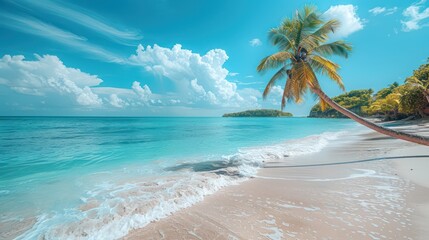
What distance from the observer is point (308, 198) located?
466 centimetres

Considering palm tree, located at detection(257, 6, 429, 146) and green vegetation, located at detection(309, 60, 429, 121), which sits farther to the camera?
green vegetation, located at detection(309, 60, 429, 121)

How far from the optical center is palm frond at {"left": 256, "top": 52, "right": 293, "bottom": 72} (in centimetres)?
956

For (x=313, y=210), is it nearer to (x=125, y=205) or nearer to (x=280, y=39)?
(x=125, y=205)

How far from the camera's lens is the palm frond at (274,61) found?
9555 millimetres

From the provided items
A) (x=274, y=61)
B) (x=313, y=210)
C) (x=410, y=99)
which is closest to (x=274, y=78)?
(x=274, y=61)

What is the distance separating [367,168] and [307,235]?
18.6 feet

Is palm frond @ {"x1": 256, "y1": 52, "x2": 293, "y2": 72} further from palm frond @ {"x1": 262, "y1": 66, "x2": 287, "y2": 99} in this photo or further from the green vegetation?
the green vegetation

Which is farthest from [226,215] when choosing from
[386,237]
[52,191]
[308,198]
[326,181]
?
[52,191]

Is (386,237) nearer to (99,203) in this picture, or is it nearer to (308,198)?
(308,198)

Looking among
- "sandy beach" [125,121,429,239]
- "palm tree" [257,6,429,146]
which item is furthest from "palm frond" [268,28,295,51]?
"sandy beach" [125,121,429,239]

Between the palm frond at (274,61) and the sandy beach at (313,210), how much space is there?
5.79 meters

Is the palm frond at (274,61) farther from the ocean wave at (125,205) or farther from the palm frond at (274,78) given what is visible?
the ocean wave at (125,205)

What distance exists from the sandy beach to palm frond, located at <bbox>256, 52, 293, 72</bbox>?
5.79 metres

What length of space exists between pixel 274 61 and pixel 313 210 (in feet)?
25.5
